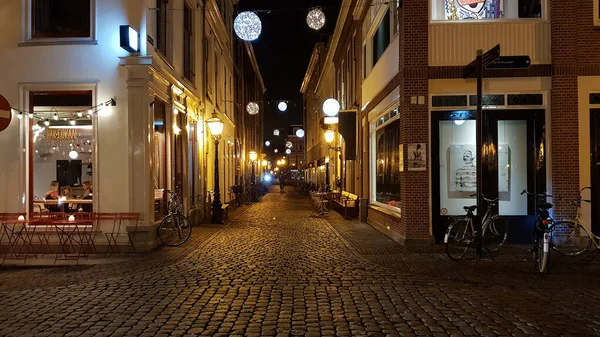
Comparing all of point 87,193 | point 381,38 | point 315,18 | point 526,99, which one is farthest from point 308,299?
point 381,38

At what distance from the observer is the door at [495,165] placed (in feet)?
36.2

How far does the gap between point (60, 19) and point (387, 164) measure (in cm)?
874

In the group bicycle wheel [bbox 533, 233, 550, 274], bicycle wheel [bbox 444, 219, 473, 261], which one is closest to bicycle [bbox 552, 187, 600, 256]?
bicycle wheel [bbox 533, 233, 550, 274]

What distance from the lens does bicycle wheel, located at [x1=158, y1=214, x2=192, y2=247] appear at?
11.3 metres

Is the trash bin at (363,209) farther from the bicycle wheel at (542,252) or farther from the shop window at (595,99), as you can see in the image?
the bicycle wheel at (542,252)

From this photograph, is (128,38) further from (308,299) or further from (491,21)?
(491,21)

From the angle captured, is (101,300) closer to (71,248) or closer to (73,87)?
(71,248)

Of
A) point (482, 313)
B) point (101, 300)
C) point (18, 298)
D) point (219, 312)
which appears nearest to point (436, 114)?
point (482, 313)

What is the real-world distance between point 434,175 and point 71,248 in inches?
311

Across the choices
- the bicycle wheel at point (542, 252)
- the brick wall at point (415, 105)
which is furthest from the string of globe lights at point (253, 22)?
the bicycle wheel at point (542, 252)

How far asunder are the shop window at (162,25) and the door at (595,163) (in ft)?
32.9

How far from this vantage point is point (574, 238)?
34.1ft

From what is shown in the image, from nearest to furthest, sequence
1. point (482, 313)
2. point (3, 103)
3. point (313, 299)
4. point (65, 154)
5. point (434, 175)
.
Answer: point (482, 313) → point (313, 299) → point (3, 103) → point (434, 175) → point (65, 154)

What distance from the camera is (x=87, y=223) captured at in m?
10.4
